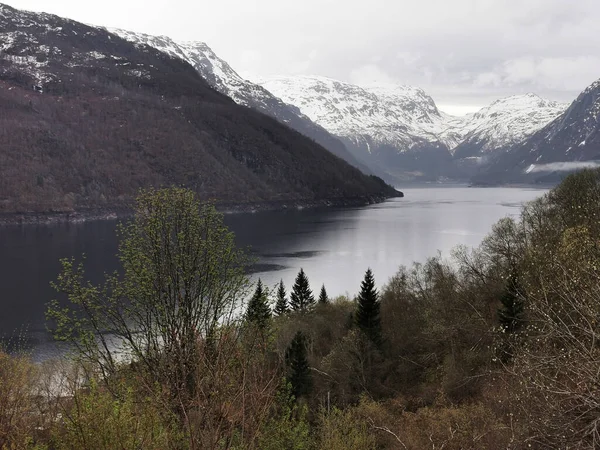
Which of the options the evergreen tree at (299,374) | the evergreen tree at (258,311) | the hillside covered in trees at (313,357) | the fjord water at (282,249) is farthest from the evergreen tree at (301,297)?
the evergreen tree at (258,311)

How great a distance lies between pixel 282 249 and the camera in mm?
106750

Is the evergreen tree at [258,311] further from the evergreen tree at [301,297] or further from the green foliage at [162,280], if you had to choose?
the evergreen tree at [301,297]

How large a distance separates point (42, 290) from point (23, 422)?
193 feet

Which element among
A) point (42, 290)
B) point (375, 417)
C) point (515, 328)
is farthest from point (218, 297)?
point (42, 290)

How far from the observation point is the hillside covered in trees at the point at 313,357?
955cm

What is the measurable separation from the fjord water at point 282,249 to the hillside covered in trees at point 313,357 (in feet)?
45.5

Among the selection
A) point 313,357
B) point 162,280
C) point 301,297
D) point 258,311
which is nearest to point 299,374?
point 313,357

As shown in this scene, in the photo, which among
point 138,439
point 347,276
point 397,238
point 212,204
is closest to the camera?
point 138,439

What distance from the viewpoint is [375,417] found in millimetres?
22766

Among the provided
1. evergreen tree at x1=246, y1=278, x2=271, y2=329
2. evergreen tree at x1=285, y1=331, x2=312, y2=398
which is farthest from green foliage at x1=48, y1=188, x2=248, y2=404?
evergreen tree at x1=285, y1=331, x2=312, y2=398

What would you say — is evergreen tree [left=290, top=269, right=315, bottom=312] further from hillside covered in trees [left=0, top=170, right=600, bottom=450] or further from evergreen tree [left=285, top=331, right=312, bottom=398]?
evergreen tree [left=285, top=331, right=312, bottom=398]

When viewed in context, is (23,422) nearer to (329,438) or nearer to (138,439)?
(138,439)

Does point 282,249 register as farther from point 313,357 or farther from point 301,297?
point 313,357

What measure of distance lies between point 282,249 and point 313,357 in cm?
6977
